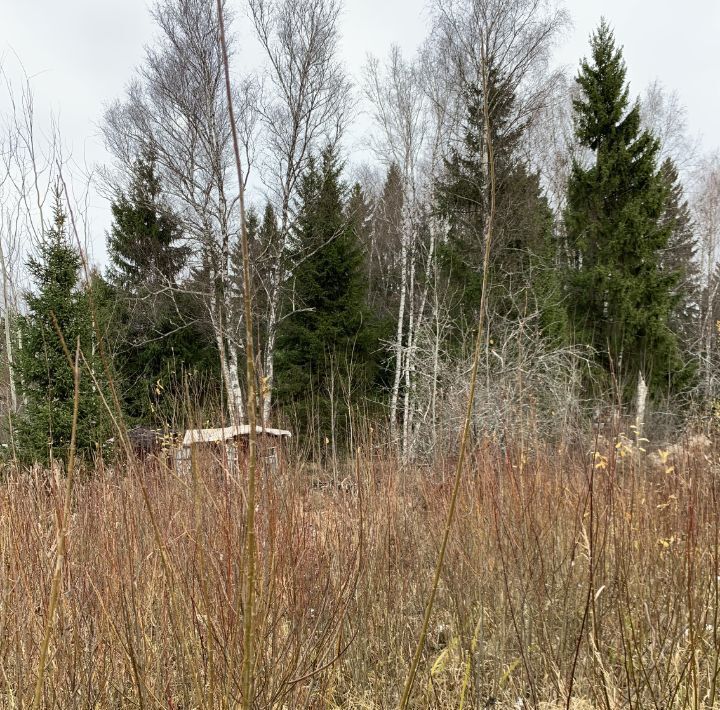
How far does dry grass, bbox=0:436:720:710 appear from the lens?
1.39 metres

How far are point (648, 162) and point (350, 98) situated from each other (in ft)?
23.6

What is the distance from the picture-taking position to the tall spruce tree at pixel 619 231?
11.8 meters

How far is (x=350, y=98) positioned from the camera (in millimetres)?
9648

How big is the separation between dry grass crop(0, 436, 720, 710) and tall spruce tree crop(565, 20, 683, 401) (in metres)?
10.0

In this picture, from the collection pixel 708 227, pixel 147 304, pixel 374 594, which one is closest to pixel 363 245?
pixel 147 304

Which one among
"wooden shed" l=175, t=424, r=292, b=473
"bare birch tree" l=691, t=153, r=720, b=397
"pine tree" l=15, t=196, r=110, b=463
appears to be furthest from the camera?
"bare birch tree" l=691, t=153, r=720, b=397

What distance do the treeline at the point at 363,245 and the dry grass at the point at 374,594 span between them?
3.32 m

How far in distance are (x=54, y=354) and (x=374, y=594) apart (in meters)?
6.06

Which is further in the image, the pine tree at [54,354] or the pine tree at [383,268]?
the pine tree at [383,268]

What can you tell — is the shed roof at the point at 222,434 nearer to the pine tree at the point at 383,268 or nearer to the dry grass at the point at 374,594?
the dry grass at the point at 374,594

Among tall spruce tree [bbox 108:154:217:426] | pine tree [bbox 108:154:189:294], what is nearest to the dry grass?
tall spruce tree [bbox 108:154:217:426]

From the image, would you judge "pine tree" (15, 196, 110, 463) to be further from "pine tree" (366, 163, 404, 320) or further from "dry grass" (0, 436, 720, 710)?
"pine tree" (366, 163, 404, 320)

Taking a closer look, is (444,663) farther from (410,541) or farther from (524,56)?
(524,56)

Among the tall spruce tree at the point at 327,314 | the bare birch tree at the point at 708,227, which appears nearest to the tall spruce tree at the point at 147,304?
the tall spruce tree at the point at 327,314
